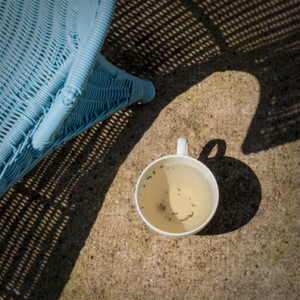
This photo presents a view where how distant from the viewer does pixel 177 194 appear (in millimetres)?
1523

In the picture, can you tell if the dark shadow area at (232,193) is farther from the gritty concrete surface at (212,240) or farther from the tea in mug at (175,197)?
the tea in mug at (175,197)

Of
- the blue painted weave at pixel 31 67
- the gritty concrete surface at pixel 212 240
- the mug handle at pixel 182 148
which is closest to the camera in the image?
the blue painted weave at pixel 31 67

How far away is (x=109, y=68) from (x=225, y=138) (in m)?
0.69

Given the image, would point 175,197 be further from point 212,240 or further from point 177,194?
point 212,240

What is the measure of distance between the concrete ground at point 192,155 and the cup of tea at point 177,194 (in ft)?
0.86

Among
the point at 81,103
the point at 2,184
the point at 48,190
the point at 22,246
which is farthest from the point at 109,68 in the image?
the point at 22,246

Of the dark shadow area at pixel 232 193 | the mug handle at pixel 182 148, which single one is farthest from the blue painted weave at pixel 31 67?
the dark shadow area at pixel 232 193

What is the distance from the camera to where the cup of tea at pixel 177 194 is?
4.63ft

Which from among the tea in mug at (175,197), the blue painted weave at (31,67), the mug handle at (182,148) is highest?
the blue painted weave at (31,67)

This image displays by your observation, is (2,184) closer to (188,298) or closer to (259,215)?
(188,298)

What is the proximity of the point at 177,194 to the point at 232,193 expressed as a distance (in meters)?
0.35

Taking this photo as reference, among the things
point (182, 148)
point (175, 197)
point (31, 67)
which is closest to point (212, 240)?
point (175, 197)

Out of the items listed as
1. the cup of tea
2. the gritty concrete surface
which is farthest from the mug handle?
the gritty concrete surface

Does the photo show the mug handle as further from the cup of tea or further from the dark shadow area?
the dark shadow area
